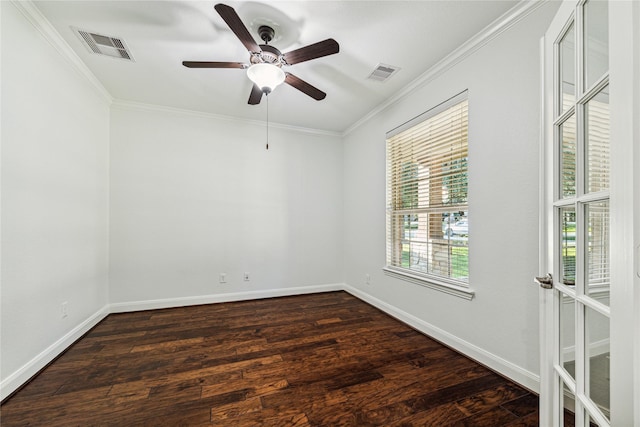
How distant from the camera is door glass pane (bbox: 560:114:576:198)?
1079mm

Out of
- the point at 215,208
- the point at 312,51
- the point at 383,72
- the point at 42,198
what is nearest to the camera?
the point at 312,51

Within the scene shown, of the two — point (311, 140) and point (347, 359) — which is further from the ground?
point (311, 140)

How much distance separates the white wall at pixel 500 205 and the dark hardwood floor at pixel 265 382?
9.6 inches

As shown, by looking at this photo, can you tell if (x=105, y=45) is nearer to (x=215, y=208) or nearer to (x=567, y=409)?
(x=215, y=208)

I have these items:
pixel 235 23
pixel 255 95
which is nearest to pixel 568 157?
pixel 235 23

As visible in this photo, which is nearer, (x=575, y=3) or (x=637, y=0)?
(x=637, y=0)

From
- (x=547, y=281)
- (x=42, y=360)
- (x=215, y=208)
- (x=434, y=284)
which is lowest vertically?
(x=42, y=360)

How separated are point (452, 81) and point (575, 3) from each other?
1.46m

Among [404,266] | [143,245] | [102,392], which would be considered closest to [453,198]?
[404,266]

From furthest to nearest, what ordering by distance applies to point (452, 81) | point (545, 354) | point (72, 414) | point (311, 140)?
point (311, 140), point (452, 81), point (72, 414), point (545, 354)

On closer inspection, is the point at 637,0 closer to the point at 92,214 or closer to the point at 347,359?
the point at 347,359

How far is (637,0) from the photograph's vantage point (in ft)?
2.26

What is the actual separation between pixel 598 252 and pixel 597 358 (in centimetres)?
36

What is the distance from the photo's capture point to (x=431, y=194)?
9.09 feet
